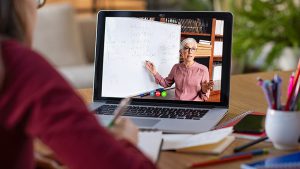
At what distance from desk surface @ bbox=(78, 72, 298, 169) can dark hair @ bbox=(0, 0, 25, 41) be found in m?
0.39

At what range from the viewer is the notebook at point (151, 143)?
1.10m

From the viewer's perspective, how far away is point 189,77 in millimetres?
1434

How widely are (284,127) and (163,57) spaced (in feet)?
1.44

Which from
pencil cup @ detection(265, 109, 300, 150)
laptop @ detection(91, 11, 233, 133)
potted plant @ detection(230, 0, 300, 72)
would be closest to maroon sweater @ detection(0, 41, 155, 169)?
pencil cup @ detection(265, 109, 300, 150)

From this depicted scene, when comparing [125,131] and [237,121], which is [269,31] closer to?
[237,121]

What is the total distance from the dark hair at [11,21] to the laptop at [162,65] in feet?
1.79

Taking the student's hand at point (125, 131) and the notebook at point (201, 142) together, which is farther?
the notebook at point (201, 142)

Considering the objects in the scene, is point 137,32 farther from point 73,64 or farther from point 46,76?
point 73,64

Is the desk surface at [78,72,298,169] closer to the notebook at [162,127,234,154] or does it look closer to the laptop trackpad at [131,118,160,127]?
the notebook at [162,127,234,154]

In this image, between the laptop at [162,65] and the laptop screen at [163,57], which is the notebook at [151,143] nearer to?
the laptop at [162,65]

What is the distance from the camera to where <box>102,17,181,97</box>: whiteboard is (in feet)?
4.80

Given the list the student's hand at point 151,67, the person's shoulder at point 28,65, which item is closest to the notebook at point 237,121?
A: the student's hand at point 151,67

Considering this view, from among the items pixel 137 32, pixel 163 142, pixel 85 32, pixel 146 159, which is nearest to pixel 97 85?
pixel 137 32

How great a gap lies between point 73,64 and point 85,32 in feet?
1.37
